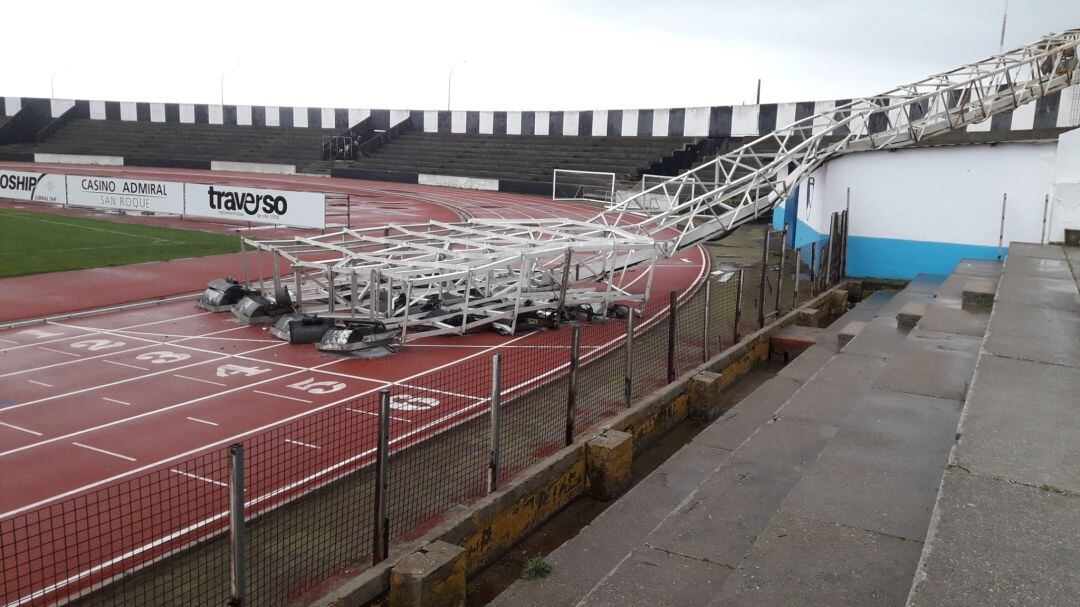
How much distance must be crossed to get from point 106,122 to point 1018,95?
60.8 metres

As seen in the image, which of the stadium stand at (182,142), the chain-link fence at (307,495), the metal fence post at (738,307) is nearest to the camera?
the chain-link fence at (307,495)

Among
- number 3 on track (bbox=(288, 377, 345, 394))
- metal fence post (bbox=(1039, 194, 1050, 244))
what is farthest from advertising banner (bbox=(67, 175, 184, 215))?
metal fence post (bbox=(1039, 194, 1050, 244))

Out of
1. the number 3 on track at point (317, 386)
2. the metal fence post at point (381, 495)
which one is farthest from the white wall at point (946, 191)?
the metal fence post at point (381, 495)

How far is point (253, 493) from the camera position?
720cm

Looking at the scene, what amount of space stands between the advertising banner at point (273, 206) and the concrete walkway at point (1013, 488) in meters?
19.2

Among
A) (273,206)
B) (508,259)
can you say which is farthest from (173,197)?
(508,259)

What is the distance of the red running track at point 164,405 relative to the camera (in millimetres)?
6453

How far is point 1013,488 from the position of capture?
4.68 m

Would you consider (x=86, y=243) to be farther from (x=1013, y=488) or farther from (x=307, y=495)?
(x=1013, y=488)

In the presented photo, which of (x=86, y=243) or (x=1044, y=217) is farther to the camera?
Answer: (x=86, y=243)

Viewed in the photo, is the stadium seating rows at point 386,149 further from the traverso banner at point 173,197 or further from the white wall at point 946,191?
the white wall at point 946,191

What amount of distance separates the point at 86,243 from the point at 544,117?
3418 centimetres

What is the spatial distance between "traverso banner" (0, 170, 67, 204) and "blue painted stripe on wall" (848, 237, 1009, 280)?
27.7 meters

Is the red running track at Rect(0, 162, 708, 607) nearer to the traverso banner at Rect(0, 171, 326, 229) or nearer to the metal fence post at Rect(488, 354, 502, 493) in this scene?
the metal fence post at Rect(488, 354, 502, 493)
